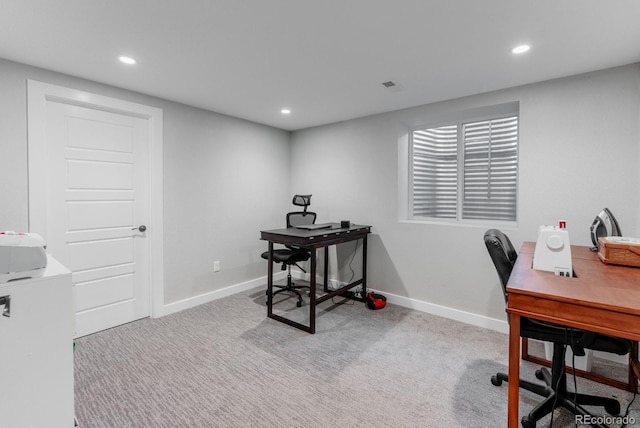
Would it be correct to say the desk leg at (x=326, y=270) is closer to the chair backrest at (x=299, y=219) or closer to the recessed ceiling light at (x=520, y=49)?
the chair backrest at (x=299, y=219)

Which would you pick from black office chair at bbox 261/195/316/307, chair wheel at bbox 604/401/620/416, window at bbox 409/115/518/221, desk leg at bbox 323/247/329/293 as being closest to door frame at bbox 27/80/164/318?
black office chair at bbox 261/195/316/307

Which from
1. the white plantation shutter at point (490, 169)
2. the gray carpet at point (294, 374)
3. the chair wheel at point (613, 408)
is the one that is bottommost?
the gray carpet at point (294, 374)

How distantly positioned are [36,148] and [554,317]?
11.6 feet

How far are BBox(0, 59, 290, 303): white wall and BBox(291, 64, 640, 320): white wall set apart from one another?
0.74 m

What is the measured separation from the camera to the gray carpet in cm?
173

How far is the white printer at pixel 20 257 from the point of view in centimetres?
113

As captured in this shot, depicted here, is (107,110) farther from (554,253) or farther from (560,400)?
(560,400)

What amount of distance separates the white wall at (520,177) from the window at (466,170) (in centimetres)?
27

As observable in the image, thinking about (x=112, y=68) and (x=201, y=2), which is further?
(x=112, y=68)

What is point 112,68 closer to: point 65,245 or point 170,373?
point 65,245

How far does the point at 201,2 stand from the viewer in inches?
61.7

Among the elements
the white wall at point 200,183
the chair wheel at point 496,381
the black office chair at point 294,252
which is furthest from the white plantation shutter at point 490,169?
the white wall at point 200,183

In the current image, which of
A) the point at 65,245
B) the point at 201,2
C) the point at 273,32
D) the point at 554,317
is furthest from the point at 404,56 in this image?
the point at 65,245

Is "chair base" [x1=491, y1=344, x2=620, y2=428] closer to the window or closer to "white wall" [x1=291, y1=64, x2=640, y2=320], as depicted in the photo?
"white wall" [x1=291, y1=64, x2=640, y2=320]
